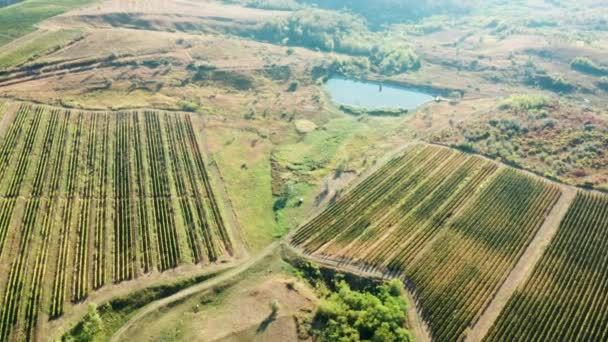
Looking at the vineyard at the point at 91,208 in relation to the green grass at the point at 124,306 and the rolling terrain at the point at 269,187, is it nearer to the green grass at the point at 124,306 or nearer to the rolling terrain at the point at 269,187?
the rolling terrain at the point at 269,187

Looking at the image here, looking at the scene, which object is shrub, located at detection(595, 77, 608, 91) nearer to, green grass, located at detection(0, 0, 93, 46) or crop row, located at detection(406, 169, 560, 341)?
crop row, located at detection(406, 169, 560, 341)

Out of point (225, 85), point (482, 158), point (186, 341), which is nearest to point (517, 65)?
A: point (482, 158)

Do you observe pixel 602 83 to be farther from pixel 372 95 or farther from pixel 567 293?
pixel 567 293

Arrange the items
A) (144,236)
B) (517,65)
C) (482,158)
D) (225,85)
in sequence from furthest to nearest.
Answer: (517,65), (225,85), (482,158), (144,236)

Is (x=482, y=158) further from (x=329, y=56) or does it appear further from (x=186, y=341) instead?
(x=329, y=56)

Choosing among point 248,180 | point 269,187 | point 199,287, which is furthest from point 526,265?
point 248,180
